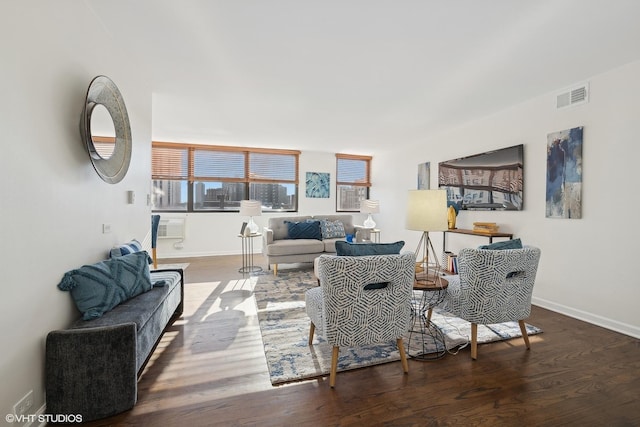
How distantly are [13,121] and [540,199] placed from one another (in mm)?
4640

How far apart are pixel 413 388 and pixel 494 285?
3.28 ft

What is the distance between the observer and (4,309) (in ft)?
4.14

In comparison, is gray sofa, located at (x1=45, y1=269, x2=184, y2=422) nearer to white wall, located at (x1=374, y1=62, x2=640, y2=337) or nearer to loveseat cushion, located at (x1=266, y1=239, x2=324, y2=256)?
loveseat cushion, located at (x1=266, y1=239, x2=324, y2=256)

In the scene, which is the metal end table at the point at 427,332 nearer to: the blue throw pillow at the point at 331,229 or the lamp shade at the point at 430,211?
the lamp shade at the point at 430,211

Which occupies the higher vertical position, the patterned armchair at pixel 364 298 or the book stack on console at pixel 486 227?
the book stack on console at pixel 486 227

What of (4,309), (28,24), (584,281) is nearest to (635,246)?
(584,281)

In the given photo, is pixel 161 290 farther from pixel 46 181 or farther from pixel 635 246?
pixel 635 246

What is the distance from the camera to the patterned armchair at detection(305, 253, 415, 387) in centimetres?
177

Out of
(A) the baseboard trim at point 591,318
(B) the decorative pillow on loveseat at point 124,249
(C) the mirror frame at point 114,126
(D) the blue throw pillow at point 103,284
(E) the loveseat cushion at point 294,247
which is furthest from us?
(E) the loveseat cushion at point 294,247

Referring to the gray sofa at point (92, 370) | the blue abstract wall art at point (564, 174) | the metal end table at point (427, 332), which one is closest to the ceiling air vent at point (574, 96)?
the blue abstract wall art at point (564, 174)

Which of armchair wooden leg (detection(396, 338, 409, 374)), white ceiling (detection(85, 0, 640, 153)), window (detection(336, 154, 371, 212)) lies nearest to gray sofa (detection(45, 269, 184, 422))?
armchair wooden leg (detection(396, 338, 409, 374))

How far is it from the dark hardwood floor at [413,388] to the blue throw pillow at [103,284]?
574 millimetres

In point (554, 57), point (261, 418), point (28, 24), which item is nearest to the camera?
point (28, 24)

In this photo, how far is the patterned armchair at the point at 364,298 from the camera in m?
1.77
